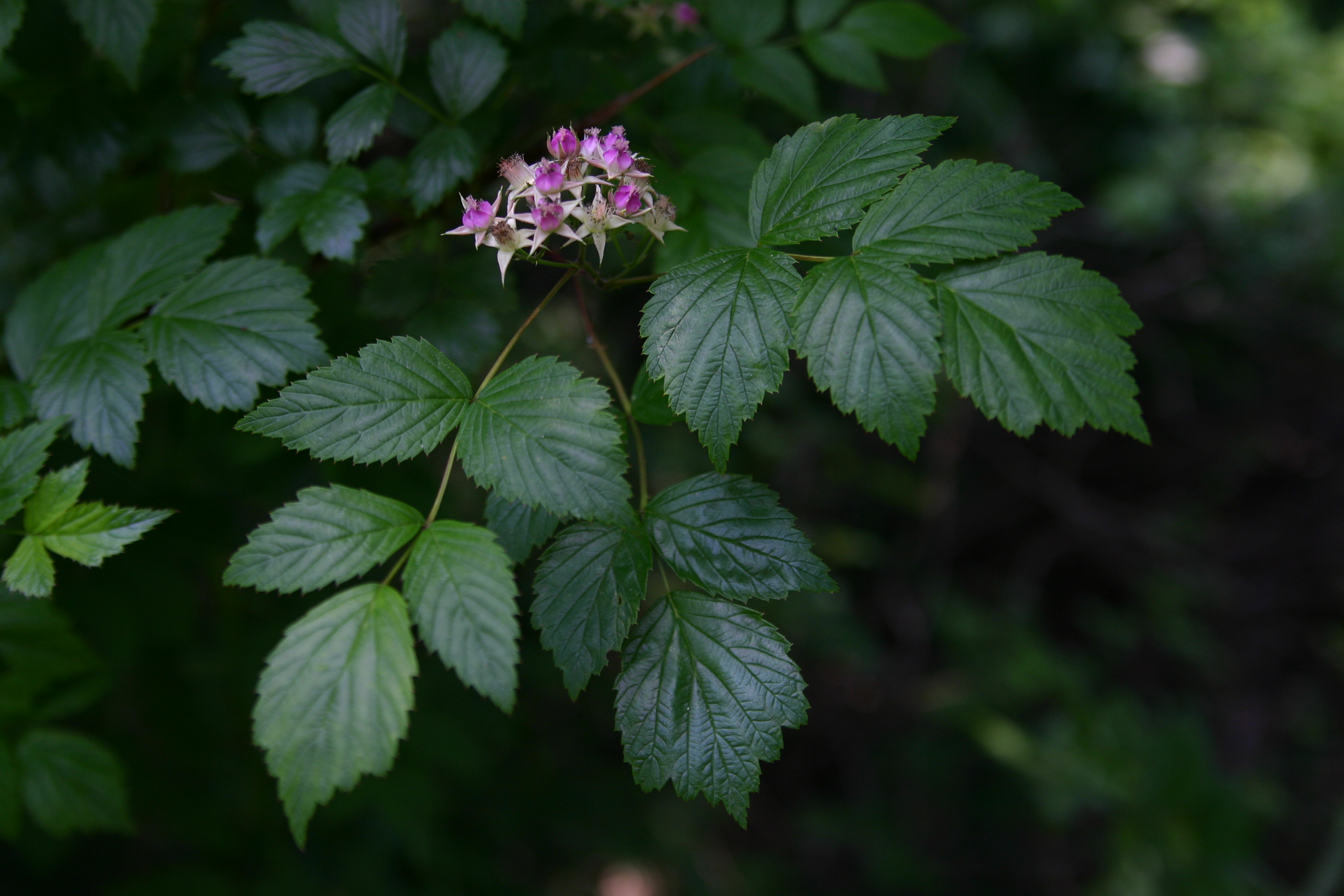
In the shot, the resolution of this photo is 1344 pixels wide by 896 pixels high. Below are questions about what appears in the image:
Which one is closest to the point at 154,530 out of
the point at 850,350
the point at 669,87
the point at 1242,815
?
the point at 669,87

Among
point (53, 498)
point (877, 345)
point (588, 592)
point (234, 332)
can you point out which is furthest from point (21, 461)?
point (877, 345)

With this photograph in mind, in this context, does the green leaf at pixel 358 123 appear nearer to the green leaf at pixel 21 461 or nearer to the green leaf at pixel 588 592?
the green leaf at pixel 21 461

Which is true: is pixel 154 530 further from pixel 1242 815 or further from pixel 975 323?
pixel 1242 815

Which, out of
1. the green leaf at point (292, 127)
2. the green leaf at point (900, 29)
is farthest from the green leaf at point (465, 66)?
the green leaf at point (900, 29)

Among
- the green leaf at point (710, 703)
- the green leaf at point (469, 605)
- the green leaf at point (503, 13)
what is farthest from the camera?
the green leaf at point (503, 13)

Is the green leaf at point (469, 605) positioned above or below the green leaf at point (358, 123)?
below

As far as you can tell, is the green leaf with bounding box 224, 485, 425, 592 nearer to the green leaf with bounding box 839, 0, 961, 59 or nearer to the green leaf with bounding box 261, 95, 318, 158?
the green leaf with bounding box 261, 95, 318, 158

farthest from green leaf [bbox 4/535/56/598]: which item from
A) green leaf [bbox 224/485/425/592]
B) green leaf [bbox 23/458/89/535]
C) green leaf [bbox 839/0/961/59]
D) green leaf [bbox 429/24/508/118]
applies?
green leaf [bbox 839/0/961/59]
